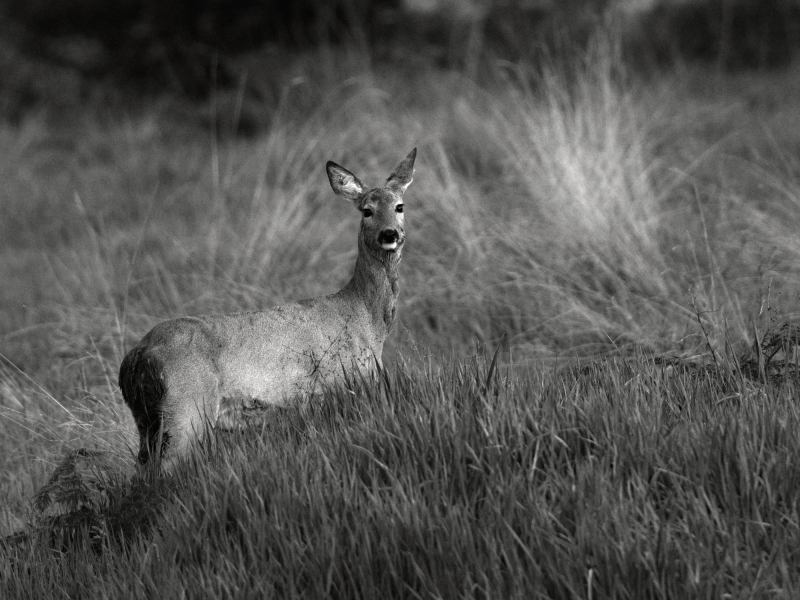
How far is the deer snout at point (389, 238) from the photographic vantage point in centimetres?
522

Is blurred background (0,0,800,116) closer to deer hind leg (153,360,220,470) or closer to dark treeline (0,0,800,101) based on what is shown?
dark treeline (0,0,800,101)

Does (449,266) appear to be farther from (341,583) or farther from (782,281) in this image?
(341,583)

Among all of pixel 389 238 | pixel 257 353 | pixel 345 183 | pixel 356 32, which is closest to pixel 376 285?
pixel 389 238

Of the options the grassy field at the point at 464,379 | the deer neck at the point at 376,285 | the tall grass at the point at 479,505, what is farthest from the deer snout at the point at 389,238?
the tall grass at the point at 479,505

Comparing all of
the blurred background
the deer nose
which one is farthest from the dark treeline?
the deer nose

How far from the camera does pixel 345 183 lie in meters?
5.70

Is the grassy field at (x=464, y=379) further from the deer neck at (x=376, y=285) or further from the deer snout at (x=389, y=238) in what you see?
the deer snout at (x=389, y=238)

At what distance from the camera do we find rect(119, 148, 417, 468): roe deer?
4.64 meters

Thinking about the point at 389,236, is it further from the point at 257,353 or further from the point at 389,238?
the point at 257,353

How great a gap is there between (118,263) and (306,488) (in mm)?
6520

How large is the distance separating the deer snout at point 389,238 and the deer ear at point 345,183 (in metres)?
0.51

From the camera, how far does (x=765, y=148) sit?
11.7m

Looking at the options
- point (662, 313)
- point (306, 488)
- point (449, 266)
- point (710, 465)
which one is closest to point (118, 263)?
point (449, 266)

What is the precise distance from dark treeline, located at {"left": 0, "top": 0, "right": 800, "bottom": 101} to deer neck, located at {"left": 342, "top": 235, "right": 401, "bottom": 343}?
1106cm
